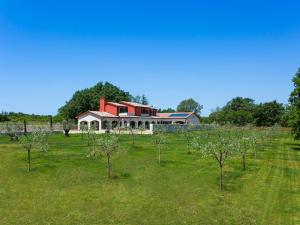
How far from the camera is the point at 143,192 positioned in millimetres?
25281

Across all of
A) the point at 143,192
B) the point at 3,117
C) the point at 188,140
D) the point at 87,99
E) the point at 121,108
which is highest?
the point at 87,99

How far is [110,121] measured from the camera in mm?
89750

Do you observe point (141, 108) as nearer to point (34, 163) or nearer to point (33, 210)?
point (34, 163)

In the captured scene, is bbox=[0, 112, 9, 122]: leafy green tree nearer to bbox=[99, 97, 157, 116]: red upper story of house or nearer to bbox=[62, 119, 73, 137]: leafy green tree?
bbox=[62, 119, 73, 137]: leafy green tree

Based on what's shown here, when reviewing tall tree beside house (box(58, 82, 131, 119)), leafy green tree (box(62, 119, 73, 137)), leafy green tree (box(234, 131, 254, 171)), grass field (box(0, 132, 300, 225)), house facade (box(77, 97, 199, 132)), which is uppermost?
tall tree beside house (box(58, 82, 131, 119))

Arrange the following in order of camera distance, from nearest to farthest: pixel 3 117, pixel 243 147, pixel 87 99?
pixel 243 147, pixel 3 117, pixel 87 99

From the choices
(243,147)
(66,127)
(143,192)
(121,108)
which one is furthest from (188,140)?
(121,108)

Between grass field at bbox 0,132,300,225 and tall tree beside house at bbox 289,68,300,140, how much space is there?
22643 millimetres

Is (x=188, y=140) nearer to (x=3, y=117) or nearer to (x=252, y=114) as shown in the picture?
(x=3, y=117)

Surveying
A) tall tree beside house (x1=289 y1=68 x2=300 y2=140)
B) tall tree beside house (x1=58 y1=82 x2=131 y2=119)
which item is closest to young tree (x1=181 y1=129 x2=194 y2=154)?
tall tree beside house (x1=289 y1=68 x2=300 y2=140)

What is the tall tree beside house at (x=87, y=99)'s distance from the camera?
10944 cm

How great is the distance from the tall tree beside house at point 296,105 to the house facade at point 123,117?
4177 centimetres

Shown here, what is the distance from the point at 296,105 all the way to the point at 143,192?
4750 centimetres

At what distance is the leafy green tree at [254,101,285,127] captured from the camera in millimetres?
125312
